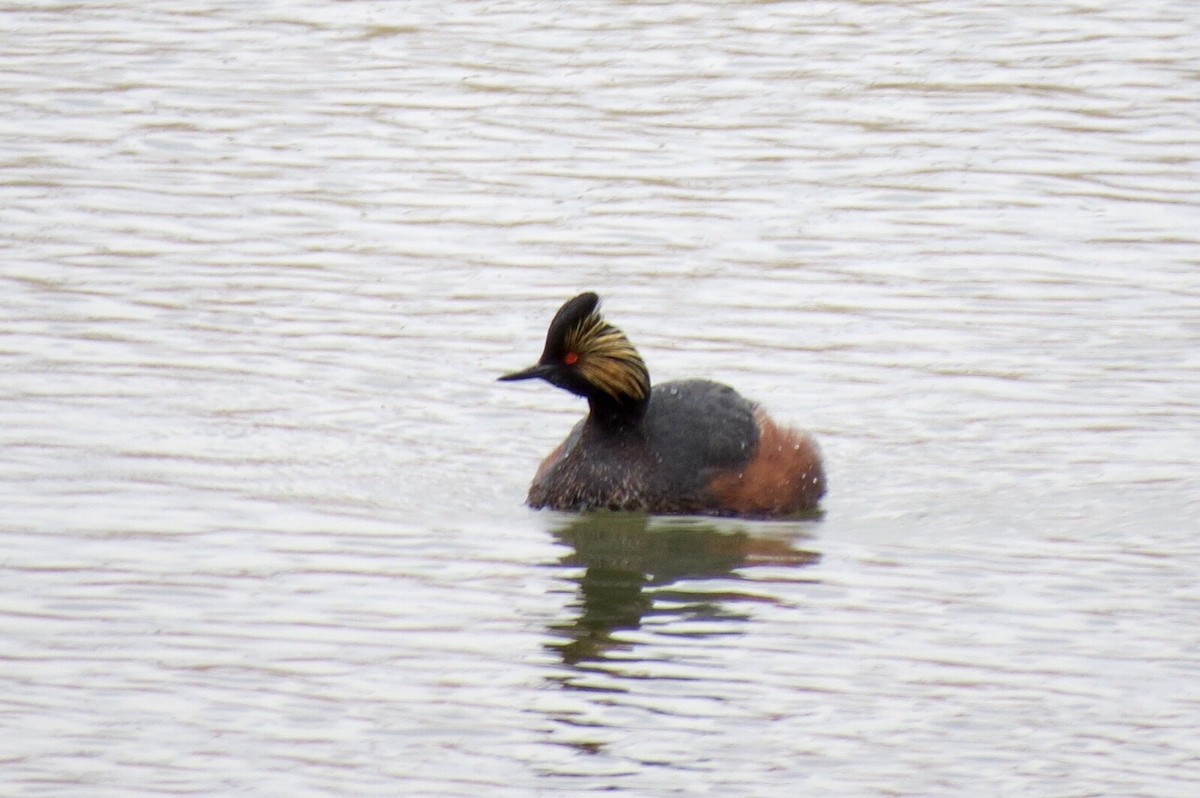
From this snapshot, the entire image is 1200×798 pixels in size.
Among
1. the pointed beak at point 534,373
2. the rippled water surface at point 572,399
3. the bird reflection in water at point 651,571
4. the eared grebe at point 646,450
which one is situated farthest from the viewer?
the pointed beak at point 534,373

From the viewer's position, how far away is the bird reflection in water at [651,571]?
9.59 m

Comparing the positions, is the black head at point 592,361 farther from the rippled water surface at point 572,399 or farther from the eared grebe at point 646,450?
the rippled water surface at point 572,399

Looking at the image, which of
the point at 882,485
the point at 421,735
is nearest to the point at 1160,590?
the point at 882,485

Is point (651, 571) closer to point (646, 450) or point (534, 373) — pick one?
point (646, 450)

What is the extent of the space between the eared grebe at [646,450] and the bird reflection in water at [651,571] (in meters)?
0.13

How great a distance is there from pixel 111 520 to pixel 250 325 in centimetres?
361

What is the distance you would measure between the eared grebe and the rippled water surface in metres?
0.20

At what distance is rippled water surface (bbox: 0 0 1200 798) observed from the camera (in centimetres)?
845

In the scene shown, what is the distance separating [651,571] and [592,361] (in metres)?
1.40

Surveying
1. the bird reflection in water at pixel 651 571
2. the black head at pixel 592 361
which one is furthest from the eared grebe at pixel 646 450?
the bird reflection in water at pixel 651 571

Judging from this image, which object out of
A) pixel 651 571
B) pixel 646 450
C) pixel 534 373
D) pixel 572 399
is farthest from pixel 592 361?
pixel 572 399

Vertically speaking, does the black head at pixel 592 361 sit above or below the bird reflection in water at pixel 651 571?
above

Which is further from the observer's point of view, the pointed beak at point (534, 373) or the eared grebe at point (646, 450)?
the pointed beak at point (534, 373)

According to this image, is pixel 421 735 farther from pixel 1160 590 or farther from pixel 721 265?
pixel 721 265
